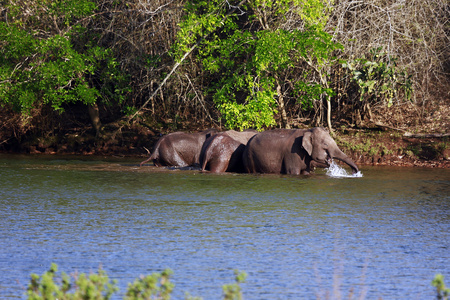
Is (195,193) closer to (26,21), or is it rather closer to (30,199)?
(30,199)

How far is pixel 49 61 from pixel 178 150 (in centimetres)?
560

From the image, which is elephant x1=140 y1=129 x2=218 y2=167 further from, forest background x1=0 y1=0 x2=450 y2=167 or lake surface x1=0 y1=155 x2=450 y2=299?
lake surface x1=0 y1=155 x2=450 y2=299

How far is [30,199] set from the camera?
1266cm

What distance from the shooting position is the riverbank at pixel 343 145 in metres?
20.5

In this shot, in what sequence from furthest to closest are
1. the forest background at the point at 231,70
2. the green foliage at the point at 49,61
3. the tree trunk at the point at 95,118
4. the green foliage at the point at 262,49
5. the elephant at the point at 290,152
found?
1. the tree trunk at the point at 95,118
2. the green foliage at the point at 49,61
3. the forest background at the point at 231,70
4. the green foliage at the point at 262,49
5. the elephant at the point at 290,152

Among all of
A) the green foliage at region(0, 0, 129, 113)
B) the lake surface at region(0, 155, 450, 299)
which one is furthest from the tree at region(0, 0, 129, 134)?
the lake surface at region(0, 155, 450, 299)

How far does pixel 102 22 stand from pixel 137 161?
5.67 meters

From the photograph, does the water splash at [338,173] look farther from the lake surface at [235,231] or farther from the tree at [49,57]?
the tree at [49,57]

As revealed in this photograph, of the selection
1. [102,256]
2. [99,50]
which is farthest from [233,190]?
[99,50]

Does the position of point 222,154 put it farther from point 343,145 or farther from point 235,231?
point 235,231

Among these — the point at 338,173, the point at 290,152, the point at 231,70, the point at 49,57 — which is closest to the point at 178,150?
the point at 290,152

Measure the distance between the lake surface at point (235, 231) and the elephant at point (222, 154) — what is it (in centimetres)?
106

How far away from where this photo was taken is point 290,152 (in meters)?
17.0

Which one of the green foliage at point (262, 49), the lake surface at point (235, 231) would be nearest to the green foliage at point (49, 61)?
the green foliage at point (262, 49)
